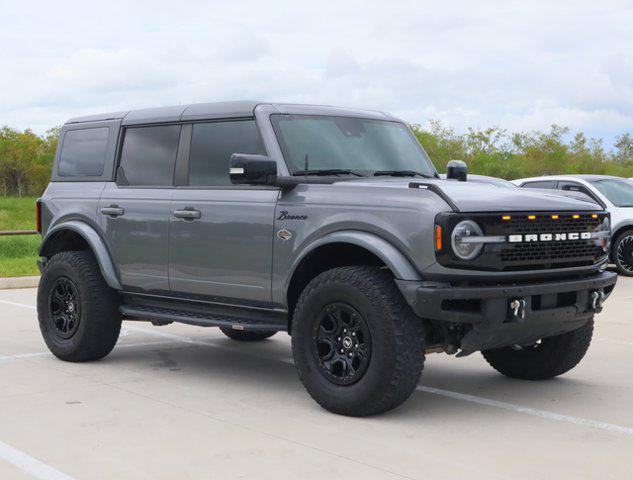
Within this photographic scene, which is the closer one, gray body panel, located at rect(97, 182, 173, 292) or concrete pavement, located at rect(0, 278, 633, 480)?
concrete pavement, located at rect(0, 278, 633, 480)

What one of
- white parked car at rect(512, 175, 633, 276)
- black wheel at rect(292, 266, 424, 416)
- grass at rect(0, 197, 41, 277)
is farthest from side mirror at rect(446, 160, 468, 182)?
grass at rect(0, 197, 41, 277)

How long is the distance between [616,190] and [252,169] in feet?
39.2

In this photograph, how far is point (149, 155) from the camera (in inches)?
303

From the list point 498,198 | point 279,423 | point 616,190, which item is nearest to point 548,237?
point 498,198

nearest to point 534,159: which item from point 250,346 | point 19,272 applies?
point 19,272

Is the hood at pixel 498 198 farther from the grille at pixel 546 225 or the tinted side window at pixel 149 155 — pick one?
the tinted side window at pixel 149 155

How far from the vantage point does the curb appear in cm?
1489

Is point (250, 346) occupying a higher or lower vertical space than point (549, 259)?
lower

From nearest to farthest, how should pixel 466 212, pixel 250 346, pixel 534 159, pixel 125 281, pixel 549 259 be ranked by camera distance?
1. pixel 466 212
2. pixel 549 259
3. pixel 125 281
4. pixel 250 346
5. pixel 534 159

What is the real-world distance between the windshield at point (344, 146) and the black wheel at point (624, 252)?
31.6 feet

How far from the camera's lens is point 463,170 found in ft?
25.3

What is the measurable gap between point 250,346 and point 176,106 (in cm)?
250

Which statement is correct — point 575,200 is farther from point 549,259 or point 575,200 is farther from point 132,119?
point 132,119

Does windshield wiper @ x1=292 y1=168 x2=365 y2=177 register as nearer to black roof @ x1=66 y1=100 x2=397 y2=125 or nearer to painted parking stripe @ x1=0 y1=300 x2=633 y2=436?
black roof @ x1=66 y1=100 x2=397 y2=125
